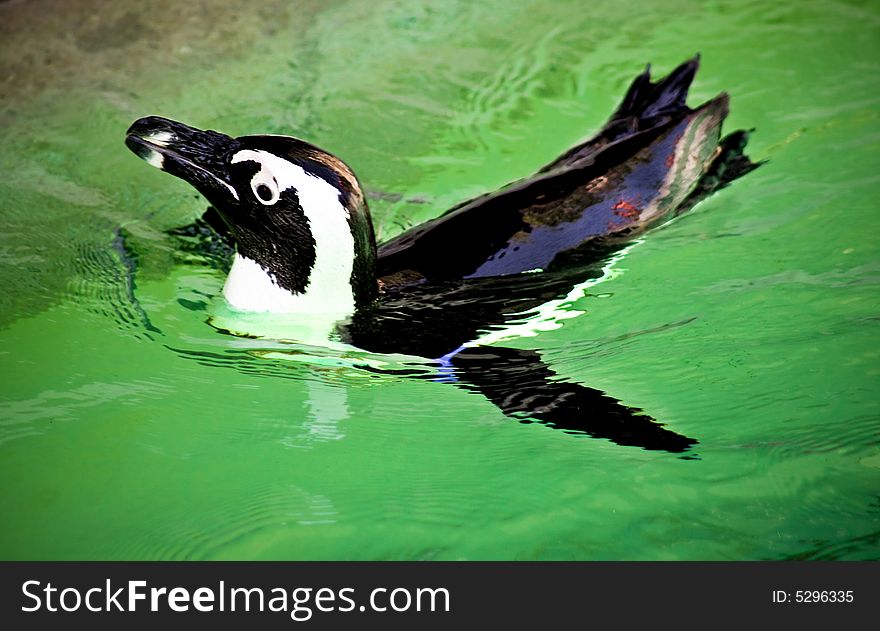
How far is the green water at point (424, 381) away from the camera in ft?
7.91

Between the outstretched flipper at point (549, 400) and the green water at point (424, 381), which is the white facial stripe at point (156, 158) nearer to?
the green water at point (424, 381)

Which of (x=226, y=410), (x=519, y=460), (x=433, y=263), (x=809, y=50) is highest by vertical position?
(x=809, y=50)

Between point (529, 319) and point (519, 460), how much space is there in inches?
31.6

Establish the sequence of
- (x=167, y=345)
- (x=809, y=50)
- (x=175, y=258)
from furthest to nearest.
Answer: (x=809, y=50), (x=175, y=258), (x=167, y=345)

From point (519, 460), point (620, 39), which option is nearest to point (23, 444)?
point (519, 460)

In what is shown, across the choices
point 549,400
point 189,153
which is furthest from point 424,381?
point 189,153

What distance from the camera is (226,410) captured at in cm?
280

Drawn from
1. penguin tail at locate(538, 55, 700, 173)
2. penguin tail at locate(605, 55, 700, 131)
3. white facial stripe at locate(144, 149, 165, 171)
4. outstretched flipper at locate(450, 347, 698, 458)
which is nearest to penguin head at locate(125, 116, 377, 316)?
white facial stripe at locate(144, 149, 165, 171)

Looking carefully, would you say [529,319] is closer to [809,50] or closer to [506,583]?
[506,583]

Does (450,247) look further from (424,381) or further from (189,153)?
(189,153)

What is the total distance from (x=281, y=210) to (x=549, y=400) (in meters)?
0.93

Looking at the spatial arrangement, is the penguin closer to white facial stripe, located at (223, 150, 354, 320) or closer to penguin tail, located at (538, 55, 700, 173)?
white facial stripe, located at (223, 150, 354, 320)

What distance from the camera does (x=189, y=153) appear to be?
3125mm

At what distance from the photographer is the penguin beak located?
3104 mm
